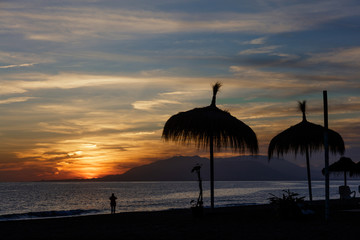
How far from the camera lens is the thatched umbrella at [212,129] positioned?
14281 mm

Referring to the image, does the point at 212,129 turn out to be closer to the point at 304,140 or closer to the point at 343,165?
the point at 304,140

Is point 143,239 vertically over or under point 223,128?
under

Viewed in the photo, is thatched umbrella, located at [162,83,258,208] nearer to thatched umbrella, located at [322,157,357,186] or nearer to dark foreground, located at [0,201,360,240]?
dark foreground, located at [0,201,360,240]

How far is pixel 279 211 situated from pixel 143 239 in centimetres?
588

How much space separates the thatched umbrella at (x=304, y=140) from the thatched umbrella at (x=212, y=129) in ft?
14.0

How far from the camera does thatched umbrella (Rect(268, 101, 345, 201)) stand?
1850 centimetres

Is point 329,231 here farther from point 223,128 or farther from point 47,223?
point 47,223

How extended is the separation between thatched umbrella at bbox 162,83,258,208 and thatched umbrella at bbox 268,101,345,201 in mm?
4275

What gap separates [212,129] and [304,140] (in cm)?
607

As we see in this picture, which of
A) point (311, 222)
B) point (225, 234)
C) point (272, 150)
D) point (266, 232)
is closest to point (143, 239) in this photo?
point (225, 234)

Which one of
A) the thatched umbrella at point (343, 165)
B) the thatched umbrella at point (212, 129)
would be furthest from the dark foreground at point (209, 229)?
the thatched umbrella at point (343, 165)

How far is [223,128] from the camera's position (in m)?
14.3

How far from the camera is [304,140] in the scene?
1856 cm

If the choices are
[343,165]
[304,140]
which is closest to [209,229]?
[304,140]
